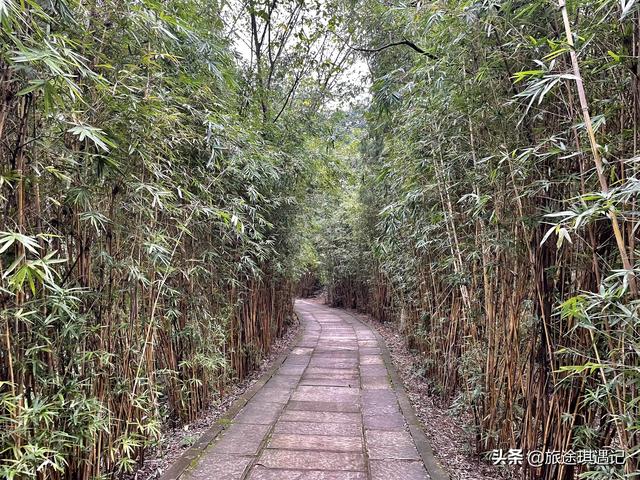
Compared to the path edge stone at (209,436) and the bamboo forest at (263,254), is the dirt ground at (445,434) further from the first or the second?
the path edge stone at (209,436)

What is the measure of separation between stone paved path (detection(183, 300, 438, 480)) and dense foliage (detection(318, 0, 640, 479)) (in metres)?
0.54

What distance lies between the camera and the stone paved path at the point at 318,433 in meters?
2.15

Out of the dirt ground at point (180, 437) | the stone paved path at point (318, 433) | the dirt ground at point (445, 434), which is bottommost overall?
the dirt ground at point (445, 434)

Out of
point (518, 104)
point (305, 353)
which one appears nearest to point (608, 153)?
point (518, 104)

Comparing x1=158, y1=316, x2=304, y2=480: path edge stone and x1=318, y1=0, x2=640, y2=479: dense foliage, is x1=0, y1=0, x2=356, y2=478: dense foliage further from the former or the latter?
x1=318, y1=0, x2=640, y2=479: dense foliage

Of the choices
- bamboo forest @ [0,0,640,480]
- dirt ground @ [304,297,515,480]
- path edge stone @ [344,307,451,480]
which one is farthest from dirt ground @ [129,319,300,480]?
dirt ground @ [304,297,515,480]

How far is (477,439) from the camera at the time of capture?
2256mm

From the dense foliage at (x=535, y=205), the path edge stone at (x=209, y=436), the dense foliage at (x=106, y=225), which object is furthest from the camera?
the path edge stone at (x=209, y=436)

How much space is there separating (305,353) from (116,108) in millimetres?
4387

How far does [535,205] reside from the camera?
162 cm

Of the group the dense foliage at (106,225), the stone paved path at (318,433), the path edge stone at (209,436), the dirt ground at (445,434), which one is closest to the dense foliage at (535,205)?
the dirt ground at (445,434)

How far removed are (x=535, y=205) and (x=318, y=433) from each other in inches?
79.3

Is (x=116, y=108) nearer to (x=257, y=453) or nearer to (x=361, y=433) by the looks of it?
(x=257, y=453)

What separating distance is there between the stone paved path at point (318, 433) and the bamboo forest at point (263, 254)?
3 cm
